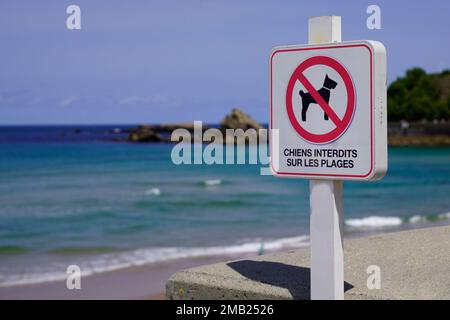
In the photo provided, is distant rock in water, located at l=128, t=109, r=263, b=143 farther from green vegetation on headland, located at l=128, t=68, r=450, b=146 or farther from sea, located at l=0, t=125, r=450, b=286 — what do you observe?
sea, located at l=0, t=125, r=450, b=286

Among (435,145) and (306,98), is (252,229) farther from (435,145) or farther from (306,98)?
(435,145)

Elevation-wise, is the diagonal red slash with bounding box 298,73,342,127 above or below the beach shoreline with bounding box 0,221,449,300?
above

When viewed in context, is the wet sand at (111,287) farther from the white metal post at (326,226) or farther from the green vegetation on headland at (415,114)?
the green vegetation on headland at (415,114)

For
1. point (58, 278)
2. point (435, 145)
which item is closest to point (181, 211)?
point (58, 278)

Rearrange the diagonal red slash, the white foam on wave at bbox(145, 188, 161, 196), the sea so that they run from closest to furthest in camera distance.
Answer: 1. the diagonal red slash
2. the sea
3. the white foam on wave at bbox(145, 188, 161, 196)

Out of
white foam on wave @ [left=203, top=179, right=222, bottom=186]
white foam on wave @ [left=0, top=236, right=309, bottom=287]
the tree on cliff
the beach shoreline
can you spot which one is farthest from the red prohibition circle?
the tree on cliff

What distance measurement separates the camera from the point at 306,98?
4.30 meters

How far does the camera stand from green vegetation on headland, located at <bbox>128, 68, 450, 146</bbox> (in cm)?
8456

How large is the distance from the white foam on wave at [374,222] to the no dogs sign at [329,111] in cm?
1856

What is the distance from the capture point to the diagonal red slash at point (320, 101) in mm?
4164

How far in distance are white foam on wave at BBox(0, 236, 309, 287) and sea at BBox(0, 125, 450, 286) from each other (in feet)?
0.07

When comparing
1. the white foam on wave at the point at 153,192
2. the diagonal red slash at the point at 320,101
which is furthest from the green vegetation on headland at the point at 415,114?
the diagonal red slash at the point at 320,101

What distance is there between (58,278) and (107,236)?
22.7 ft
